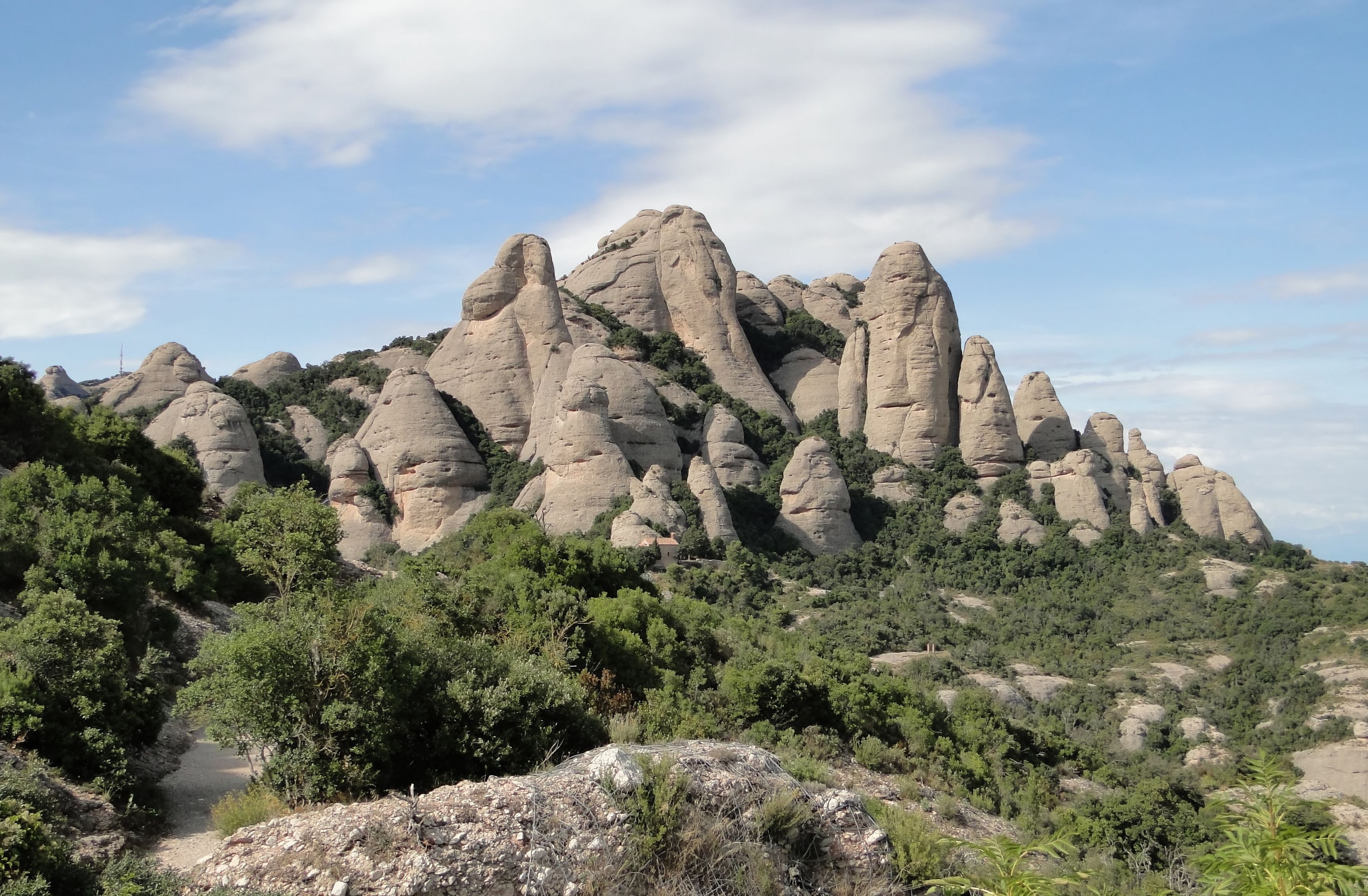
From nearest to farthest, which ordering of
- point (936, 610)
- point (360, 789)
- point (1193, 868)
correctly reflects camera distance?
point (360, 789) → point (1193, 868) → point (936, 610)

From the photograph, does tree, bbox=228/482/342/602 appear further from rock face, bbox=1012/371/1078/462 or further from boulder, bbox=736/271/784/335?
boulder, bbox=736/271/784/335

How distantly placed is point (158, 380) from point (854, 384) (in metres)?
29.7

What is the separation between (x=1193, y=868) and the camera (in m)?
14.0

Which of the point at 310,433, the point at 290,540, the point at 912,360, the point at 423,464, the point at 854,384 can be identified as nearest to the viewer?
the point at 290,540

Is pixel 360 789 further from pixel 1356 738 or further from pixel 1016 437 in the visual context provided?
pixel 1016 437

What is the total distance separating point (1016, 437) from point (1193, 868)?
34.1 meters

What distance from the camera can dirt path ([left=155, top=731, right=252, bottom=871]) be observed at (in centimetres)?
988

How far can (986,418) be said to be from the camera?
153 ft

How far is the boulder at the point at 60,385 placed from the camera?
2516 inches

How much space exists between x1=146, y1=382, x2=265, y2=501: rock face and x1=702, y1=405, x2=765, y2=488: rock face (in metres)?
16.4

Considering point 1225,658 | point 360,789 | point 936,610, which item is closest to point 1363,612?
point 1225,658

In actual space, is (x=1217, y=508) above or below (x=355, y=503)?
below

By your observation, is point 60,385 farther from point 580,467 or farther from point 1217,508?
point 1217,508

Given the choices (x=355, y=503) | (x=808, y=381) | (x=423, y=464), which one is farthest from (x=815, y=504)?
(x=355, y=503)
